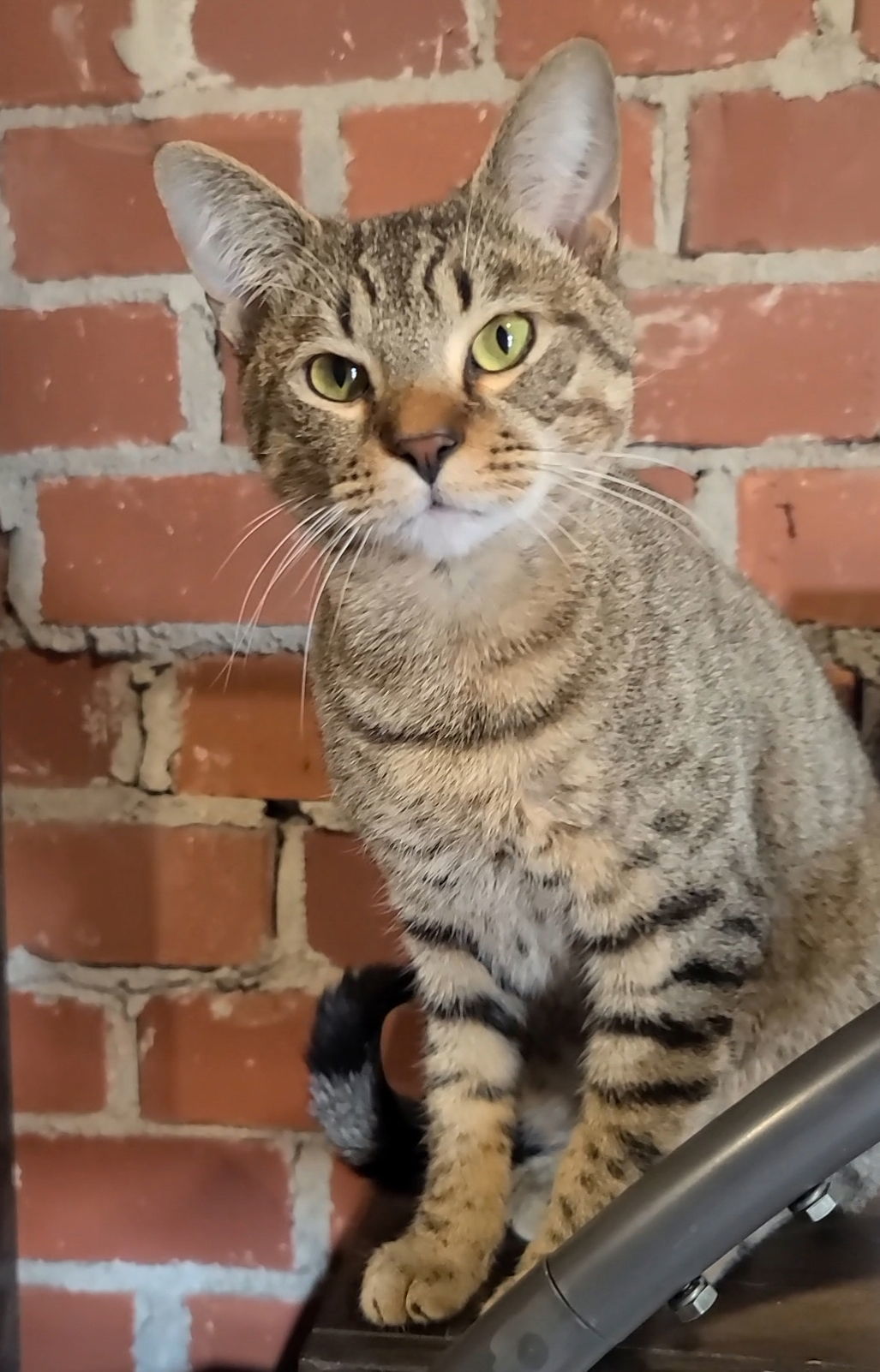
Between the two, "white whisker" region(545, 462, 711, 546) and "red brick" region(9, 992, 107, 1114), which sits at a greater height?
"white whisker" region(545, 462, 711, 546)

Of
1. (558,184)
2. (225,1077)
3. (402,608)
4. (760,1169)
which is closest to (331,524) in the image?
(402,608)

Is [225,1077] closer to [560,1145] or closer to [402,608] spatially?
[560,1145]

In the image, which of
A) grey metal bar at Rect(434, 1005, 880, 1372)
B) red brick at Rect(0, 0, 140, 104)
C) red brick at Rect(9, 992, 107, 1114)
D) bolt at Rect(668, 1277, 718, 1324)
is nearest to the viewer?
grey metal bar at Rect(434, 1005, 880, 1372)

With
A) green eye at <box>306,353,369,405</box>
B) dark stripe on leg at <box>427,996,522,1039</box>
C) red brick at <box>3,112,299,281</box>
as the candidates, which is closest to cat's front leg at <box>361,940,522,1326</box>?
dark stripe on leg at <box>427,996,522,1039</box>

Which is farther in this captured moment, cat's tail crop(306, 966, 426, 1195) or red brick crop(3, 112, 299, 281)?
red brick crop(3, 112, 299, 281)

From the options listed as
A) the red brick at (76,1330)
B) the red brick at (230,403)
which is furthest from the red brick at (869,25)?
the red brick at (76,1330)

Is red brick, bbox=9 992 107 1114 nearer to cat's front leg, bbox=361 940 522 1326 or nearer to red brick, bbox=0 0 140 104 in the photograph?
cat's front leg, bbox=361 940 522 1326

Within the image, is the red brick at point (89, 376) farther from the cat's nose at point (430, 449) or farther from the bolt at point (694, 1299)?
the bolt at point (694, 1299)

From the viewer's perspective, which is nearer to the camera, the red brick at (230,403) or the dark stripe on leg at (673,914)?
the dark stripe on leg at (673,914)

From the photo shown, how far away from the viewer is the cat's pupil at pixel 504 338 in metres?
0.65

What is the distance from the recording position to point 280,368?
0.69 metres

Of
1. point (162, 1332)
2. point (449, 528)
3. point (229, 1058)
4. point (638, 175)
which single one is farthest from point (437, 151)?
point (162, 1332)

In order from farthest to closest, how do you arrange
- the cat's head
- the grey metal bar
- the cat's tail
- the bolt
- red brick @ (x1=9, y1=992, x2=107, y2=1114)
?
red brick @ (x1=9, y1=992, x2=107, y2=1114), the cat's tail, the cat's head, the bolt, the grey metal bar

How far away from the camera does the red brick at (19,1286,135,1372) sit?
3.23ft
